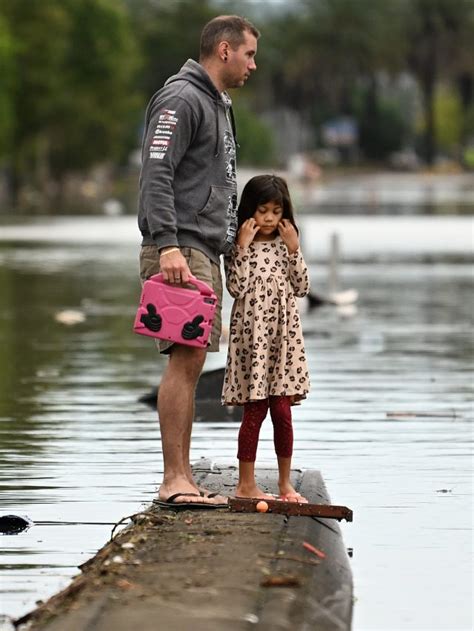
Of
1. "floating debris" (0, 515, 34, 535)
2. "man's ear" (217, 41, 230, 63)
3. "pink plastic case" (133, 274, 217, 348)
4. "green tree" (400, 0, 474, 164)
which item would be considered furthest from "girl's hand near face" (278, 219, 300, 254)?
"green tree" (400, 0, 474, 164)

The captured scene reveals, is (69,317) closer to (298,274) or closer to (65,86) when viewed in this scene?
(298,274)

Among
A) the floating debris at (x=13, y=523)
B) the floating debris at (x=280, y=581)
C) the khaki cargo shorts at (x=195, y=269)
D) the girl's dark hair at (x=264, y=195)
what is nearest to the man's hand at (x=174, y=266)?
the khaki cargo shorts at (x=195, y=269)

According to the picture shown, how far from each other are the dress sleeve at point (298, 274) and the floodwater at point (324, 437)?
96cm

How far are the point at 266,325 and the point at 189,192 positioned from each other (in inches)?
23.7

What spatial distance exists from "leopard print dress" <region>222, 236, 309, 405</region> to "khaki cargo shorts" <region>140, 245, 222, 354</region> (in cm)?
7

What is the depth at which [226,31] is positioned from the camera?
27.0ft

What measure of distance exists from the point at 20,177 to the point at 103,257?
69.1 m

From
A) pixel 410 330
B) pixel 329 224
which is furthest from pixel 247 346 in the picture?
pixel 329 224

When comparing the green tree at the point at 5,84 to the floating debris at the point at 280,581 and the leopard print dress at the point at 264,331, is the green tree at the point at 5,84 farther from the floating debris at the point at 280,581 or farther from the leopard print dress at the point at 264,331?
the floating debris at the point at 280,581

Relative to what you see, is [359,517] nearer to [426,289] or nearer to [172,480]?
[172,480]

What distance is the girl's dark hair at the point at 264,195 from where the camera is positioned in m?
8.20

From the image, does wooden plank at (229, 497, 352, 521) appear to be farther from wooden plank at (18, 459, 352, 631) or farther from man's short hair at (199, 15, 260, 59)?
man's short hair at (199, 15, 260, 59)

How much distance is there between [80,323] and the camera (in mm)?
19859

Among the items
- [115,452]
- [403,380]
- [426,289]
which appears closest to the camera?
[115,452]
